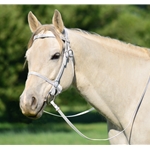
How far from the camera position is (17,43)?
55.4 ft

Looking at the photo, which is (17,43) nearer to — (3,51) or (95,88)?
(3,51)

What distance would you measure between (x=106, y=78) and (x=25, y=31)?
501 inches

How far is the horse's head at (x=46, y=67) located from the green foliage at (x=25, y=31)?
1020cm

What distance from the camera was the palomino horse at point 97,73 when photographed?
421cm

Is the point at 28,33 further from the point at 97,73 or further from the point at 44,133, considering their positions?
the point at 97,73

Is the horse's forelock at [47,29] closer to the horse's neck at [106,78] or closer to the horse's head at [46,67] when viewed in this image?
the horse's head at [46,67]

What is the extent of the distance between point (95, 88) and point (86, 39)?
0.56m

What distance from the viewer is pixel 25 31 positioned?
16906 mm

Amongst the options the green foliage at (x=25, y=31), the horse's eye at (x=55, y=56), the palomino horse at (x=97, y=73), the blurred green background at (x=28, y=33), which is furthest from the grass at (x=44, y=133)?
the horse's eye at (x=55, y=56)

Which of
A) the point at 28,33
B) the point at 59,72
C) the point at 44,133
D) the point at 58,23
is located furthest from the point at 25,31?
the point at 59,72

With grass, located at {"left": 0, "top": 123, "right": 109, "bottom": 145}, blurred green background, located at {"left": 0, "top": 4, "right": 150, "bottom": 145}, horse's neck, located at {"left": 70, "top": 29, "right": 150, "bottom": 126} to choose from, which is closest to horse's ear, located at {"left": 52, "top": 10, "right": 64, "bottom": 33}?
horse's neck, located at {"left": 70, "top": 29, "right": 150, "bottom": 126}

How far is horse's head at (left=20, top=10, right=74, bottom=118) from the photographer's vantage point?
4059mm
